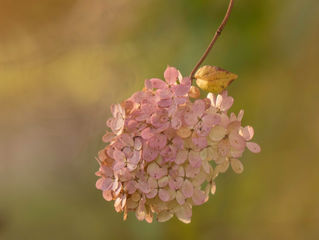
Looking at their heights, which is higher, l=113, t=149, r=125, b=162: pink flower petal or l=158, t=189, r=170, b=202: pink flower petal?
l=113, t=149, r=125, b=162: pink flower petal

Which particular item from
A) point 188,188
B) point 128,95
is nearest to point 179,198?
point 188,188

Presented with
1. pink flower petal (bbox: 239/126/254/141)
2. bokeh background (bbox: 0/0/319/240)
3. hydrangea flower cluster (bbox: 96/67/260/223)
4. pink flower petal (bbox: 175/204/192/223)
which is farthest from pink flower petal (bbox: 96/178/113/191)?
bokeh background (bbox: 0/0/319/240)

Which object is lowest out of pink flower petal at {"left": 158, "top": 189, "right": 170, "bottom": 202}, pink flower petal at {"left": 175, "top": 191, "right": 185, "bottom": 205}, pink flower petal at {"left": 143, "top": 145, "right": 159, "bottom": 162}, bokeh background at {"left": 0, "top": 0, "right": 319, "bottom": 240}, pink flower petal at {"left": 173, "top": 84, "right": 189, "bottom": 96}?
pink flower petal at {"left": 175, "top": 191, "right": 185, "bottom": 205}

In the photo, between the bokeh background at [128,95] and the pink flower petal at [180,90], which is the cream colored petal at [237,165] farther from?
the bokeh background at [128,95]

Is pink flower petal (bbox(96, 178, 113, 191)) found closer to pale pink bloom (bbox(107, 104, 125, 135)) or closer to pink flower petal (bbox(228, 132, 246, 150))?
pale pink bloom (bbox(107, 104, 125, 135))

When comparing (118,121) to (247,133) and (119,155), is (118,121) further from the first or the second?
(247,133)

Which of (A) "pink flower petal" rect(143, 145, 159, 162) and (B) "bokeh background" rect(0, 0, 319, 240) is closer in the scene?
(A) "pink flower petal" rect(143, 145, 159, 162)

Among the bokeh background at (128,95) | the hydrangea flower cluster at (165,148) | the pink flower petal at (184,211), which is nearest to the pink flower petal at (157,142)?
the hydrangea flower cluster at (165,148)
